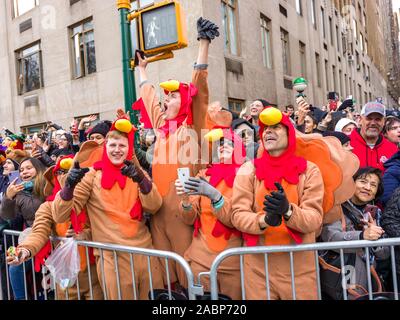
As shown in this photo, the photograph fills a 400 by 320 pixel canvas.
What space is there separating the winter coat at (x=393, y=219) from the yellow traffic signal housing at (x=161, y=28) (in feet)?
10.3

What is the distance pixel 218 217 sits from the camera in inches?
109

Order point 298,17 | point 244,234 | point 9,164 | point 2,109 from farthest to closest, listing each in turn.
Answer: point 298,17
point 2,109
point 9,164
point 244,234

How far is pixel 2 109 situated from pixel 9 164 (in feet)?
50.4

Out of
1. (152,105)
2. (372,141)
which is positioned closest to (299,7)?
(372,141)

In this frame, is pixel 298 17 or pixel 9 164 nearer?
pixel 9 164

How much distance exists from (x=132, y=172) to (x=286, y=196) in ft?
3.50

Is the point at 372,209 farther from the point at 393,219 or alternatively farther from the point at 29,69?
the point at 29,69

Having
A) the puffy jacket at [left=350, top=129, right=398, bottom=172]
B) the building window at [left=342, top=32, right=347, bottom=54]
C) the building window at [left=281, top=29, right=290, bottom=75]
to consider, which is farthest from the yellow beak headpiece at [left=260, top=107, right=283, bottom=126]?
the building window at [left=342, top=32, right=347, bottom=54]

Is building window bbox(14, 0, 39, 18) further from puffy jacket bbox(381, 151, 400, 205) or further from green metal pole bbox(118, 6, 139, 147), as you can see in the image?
puffy jacket bbox(381, 151, 400, 205)

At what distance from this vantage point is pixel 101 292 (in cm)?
330

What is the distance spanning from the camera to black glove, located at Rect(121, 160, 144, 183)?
272 centimetres

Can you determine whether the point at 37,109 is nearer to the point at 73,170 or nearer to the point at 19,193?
the point at 19,193

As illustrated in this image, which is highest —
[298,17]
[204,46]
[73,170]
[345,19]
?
[345,19]

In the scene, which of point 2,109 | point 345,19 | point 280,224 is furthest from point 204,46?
point 345,19
